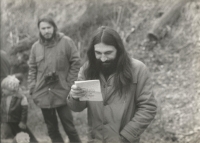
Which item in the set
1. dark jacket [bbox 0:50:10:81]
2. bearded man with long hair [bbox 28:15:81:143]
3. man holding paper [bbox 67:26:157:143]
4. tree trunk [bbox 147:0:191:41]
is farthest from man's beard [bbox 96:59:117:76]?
tree trunk [bbox 147:0:191:41]

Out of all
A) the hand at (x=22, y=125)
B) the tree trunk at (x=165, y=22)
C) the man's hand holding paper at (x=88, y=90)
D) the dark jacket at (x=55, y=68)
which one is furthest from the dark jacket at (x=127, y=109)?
the tree trunk at (x=165, y=22)

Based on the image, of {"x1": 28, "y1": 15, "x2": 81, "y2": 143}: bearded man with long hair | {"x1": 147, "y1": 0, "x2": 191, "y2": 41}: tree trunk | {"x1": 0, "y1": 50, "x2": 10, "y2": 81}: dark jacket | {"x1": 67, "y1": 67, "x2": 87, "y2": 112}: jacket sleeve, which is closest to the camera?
{"x1": 67, "y1": 67, "x2": 87, "y2": 112}: jacket sleeve

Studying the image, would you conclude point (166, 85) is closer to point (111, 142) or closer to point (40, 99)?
point (40, 99)

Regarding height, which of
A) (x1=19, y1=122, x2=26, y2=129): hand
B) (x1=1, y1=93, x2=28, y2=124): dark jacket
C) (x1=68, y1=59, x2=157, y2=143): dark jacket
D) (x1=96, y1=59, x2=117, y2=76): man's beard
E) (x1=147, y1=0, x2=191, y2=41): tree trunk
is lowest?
(x1=19, y1=122, x2=26, y2=129): hand

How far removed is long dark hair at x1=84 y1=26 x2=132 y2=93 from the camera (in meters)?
2.53

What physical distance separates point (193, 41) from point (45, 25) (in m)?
3.57

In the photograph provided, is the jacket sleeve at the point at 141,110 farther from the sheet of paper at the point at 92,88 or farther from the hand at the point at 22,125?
the hand at the point at 22,125

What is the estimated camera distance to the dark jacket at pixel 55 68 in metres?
4.11

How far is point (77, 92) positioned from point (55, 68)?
5.33 feet

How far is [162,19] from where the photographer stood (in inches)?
263

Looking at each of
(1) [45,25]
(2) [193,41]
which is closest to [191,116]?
(2) [193,41]

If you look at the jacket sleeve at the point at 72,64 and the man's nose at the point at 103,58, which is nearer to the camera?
the man's nose at the point at 103,58

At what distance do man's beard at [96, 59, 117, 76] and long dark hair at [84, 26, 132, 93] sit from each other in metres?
0.03

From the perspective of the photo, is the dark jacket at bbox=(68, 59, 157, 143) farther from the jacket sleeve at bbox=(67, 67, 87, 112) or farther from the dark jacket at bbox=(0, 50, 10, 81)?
the dark jacket at bbox=(0, 50, 10, 81)
